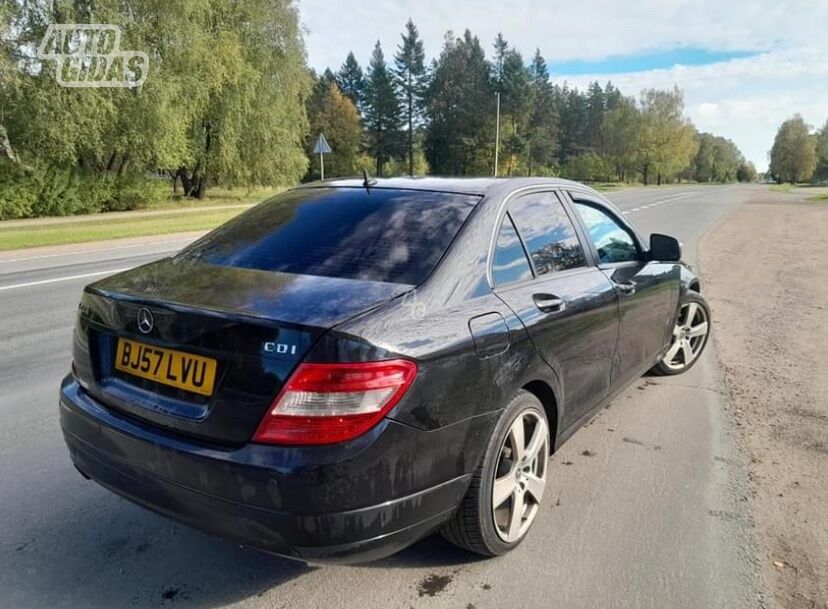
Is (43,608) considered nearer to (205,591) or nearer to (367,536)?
(205,591)

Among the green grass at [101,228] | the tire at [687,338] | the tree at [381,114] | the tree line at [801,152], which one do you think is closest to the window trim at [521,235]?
the tire at [687,338]

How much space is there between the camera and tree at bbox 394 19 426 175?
73250 mm

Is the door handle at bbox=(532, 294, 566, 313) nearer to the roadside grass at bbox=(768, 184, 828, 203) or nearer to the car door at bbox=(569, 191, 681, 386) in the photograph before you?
the car door at bbox=(569, 191, 681, 386)

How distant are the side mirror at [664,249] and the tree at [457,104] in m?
64.7

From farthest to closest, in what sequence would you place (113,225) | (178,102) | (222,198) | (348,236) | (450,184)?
1. (222,198)
2. (178,102)
3. (113,225)
4. (450,184)
5. (348,236)

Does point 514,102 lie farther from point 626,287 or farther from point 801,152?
point 626,287

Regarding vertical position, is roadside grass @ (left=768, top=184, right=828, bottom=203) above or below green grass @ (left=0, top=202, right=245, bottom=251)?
above

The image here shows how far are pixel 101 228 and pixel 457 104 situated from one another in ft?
196

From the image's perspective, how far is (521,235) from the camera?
3.12 m

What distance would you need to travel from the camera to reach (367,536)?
215 cm

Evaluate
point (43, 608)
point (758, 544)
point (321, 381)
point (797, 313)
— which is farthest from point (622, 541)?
point (797, 313)

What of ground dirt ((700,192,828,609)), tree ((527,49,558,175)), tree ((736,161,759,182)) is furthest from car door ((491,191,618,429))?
tree ((736,161,759,182))

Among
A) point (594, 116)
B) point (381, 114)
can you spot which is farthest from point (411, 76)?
point (594, 116)

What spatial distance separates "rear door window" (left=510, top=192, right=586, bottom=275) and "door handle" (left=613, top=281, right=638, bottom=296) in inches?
13.6
